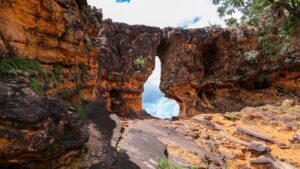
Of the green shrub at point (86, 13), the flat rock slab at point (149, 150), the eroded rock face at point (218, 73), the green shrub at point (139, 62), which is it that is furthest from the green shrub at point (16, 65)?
the eroded rock face at point (218, 73)

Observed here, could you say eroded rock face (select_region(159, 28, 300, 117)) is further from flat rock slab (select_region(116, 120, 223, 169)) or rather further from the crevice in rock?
the crevice in rock

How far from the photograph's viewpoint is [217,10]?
1176 cm

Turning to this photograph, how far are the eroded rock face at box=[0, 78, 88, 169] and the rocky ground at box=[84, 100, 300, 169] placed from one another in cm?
96

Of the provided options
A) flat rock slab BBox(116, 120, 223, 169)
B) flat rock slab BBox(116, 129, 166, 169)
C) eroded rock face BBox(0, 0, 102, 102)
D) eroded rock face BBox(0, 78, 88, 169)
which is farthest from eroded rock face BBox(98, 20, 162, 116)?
eroded rock face BBox(0, 78, 88, 169)

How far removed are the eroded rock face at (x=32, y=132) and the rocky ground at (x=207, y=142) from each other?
0.96 metres

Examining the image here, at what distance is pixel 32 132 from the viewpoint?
405cm

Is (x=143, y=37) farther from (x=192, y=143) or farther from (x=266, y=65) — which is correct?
(x=192, y=143)

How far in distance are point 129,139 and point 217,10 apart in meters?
7.27

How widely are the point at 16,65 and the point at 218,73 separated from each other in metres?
20.3

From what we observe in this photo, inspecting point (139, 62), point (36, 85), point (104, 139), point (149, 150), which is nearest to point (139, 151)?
point (149, 150)

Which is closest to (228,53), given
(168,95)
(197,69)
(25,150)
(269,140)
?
(197,69)

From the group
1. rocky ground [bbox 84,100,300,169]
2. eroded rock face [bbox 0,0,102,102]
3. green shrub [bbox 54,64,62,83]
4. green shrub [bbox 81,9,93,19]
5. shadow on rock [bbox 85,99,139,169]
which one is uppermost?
green shrub [bbox 81,9,93,19]

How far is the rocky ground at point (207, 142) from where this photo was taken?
6.70 m

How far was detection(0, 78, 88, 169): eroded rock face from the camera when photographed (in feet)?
12.5
